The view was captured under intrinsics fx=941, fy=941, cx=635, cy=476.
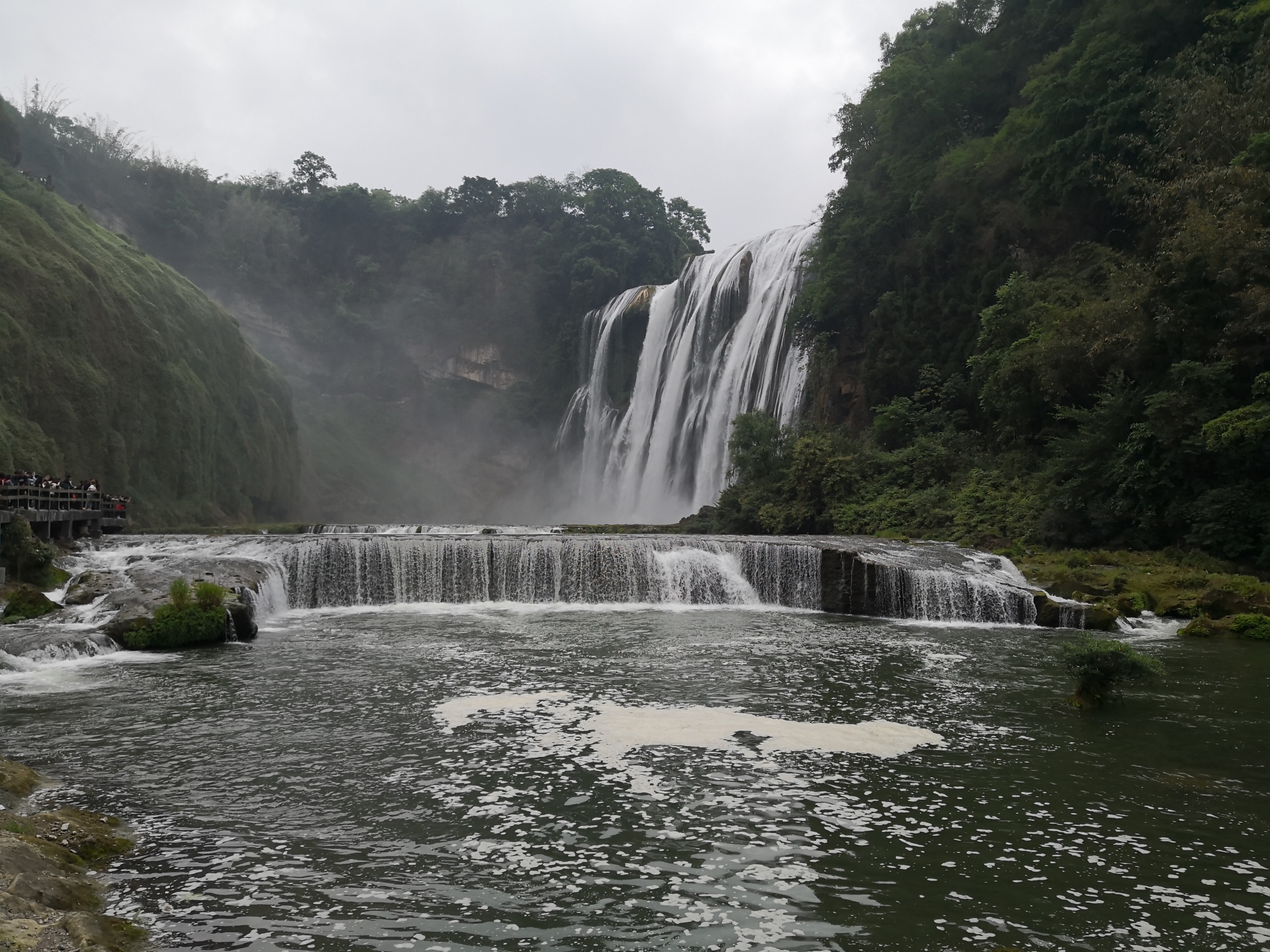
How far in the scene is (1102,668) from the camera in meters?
11.2

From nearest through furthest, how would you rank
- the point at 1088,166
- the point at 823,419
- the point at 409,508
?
the point at 1088,166
the point at 823,419
the point at 409,508

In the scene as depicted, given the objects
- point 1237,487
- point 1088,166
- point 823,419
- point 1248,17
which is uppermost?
point 1248,17

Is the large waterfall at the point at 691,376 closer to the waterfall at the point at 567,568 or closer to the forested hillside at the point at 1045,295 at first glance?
the forested hillside at the point at 1045,295

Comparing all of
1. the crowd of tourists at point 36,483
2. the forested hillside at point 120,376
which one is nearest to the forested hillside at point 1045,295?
the crowd of tourists at point 36,483

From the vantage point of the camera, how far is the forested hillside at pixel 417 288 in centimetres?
6900

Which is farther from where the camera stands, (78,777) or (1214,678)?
(1214,678)

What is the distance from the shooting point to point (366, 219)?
77250mm

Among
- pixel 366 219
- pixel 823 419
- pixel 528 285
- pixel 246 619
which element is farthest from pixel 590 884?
pixel 366 219

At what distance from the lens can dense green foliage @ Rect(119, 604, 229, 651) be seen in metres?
15.9

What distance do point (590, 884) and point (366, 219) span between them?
78.0 metres

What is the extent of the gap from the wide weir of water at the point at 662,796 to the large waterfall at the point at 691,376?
96.0 ft

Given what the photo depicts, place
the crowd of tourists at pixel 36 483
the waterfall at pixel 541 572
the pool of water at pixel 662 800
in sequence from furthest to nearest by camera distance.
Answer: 1. the waterfall at pixel 541 572
2. the crowd of tourists at pixel 36 483
3. the pool of water at pixel 662 800

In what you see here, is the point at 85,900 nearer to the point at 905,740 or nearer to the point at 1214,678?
the point at 905,740

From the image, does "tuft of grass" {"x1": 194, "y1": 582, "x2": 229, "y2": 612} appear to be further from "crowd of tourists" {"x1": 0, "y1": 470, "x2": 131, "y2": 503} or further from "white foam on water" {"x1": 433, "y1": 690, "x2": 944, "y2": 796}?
"crowd of tourists" {"x1": 0, "y1": 470, "x2": 131, "y2": 503}
